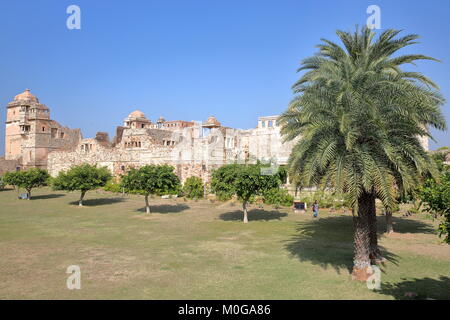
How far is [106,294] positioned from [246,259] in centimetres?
547

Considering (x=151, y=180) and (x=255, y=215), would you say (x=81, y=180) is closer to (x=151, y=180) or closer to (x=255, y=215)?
(x=151, y=180)

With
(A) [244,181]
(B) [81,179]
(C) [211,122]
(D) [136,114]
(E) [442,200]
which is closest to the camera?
(E) [442,200]

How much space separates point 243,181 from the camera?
19984mm

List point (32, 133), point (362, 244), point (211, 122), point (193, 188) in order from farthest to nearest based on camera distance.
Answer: point (32, 133)
point (211, 122)
point (193, 188)
point (362, 244)

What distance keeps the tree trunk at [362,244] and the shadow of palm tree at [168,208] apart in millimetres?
17301

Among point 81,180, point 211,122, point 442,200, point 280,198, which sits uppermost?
point 211,122

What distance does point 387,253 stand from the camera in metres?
13.5

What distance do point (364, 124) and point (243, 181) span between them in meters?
10.9

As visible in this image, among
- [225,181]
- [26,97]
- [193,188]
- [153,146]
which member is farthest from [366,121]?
[26,97]

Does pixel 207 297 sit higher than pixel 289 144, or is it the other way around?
pixel 289 144

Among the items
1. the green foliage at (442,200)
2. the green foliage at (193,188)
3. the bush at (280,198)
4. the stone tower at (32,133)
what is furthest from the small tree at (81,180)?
the stone tower at (32,133)

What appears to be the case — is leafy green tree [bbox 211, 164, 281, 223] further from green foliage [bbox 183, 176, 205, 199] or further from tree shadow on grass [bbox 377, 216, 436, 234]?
green foliage [bbox 183, 176, 205, 199]
